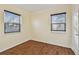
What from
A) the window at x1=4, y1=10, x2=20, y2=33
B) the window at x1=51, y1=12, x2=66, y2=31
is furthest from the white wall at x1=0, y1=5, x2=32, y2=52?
the window at x1=51, y1=12, x2=66, y2=31

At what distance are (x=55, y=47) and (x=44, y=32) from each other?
17.0 inches

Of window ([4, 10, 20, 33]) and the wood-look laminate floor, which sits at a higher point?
window ([4, 10, 20, 33])

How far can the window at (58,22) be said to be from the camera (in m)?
1.94

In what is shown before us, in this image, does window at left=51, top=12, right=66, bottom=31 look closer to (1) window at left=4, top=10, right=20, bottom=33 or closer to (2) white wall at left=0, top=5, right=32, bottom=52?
(2) white wall at left=0, top=5, right=32, bottom=52

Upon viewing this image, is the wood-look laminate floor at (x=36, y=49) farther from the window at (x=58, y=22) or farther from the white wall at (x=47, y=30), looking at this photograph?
the window at (x=58, y=22)

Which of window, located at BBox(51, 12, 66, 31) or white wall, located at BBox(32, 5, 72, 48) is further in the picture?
white wall, located at BBox(32, 5, 72, 48)

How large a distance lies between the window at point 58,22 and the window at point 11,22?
0.80m

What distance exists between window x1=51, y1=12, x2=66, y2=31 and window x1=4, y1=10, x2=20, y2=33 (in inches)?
31.3

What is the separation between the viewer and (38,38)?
215 centimetres

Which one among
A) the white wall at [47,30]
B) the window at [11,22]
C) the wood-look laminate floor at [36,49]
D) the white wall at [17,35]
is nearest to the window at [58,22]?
the white wall at [47,30]

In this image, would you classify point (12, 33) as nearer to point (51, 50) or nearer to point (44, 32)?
point (44, 32)

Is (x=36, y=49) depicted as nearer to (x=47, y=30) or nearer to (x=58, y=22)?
(x=47, y=30)

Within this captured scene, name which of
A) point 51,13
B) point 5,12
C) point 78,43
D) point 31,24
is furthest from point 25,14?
point 78,43

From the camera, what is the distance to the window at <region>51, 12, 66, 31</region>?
1941 millimetres
